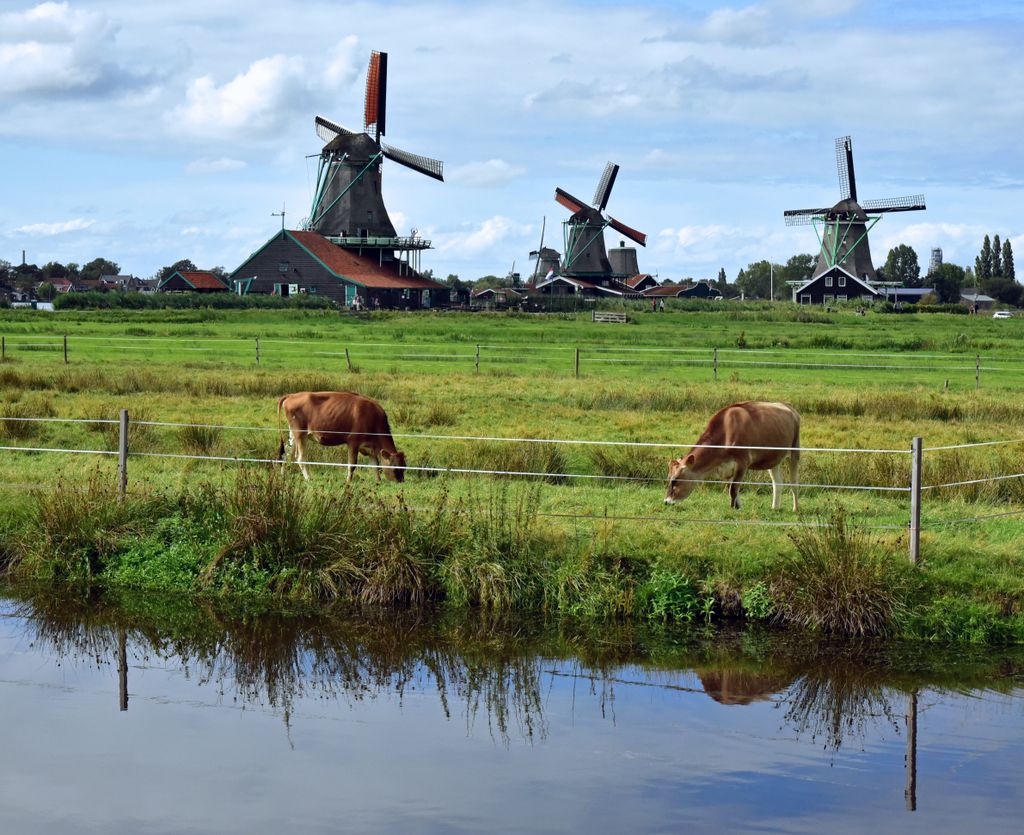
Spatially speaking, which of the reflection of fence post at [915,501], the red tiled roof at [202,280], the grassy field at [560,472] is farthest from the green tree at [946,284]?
the reflection of fence post at [915,501]

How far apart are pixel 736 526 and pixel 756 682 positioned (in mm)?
3103

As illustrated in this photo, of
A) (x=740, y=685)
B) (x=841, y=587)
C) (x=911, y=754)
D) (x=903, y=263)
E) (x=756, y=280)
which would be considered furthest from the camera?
(x=756, y=280)

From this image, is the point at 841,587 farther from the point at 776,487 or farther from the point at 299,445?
the point at 299,445

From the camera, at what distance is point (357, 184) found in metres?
84.1

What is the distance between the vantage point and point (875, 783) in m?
8.02

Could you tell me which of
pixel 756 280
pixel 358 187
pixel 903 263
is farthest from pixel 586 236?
pixel 756 280

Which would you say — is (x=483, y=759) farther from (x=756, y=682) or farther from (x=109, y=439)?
(x=109, y=439)

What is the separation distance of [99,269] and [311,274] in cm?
8622

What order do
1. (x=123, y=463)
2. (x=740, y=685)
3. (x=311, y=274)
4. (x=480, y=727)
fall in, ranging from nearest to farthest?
(x=480, y=727)
(x=740, y=685)
(x=123, y=463)
(x=311, y=274)

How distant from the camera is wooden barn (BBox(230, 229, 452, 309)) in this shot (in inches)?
3120

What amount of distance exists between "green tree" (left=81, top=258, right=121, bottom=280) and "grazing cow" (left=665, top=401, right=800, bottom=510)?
479ft

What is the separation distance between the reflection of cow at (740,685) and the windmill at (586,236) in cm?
9471

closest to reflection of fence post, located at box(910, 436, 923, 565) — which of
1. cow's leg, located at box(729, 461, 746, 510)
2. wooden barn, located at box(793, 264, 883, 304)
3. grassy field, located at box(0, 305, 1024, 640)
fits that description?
grassy field, located at box(0, 305, 1024, 640)

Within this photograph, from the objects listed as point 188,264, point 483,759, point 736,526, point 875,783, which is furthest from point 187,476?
point 188,264
